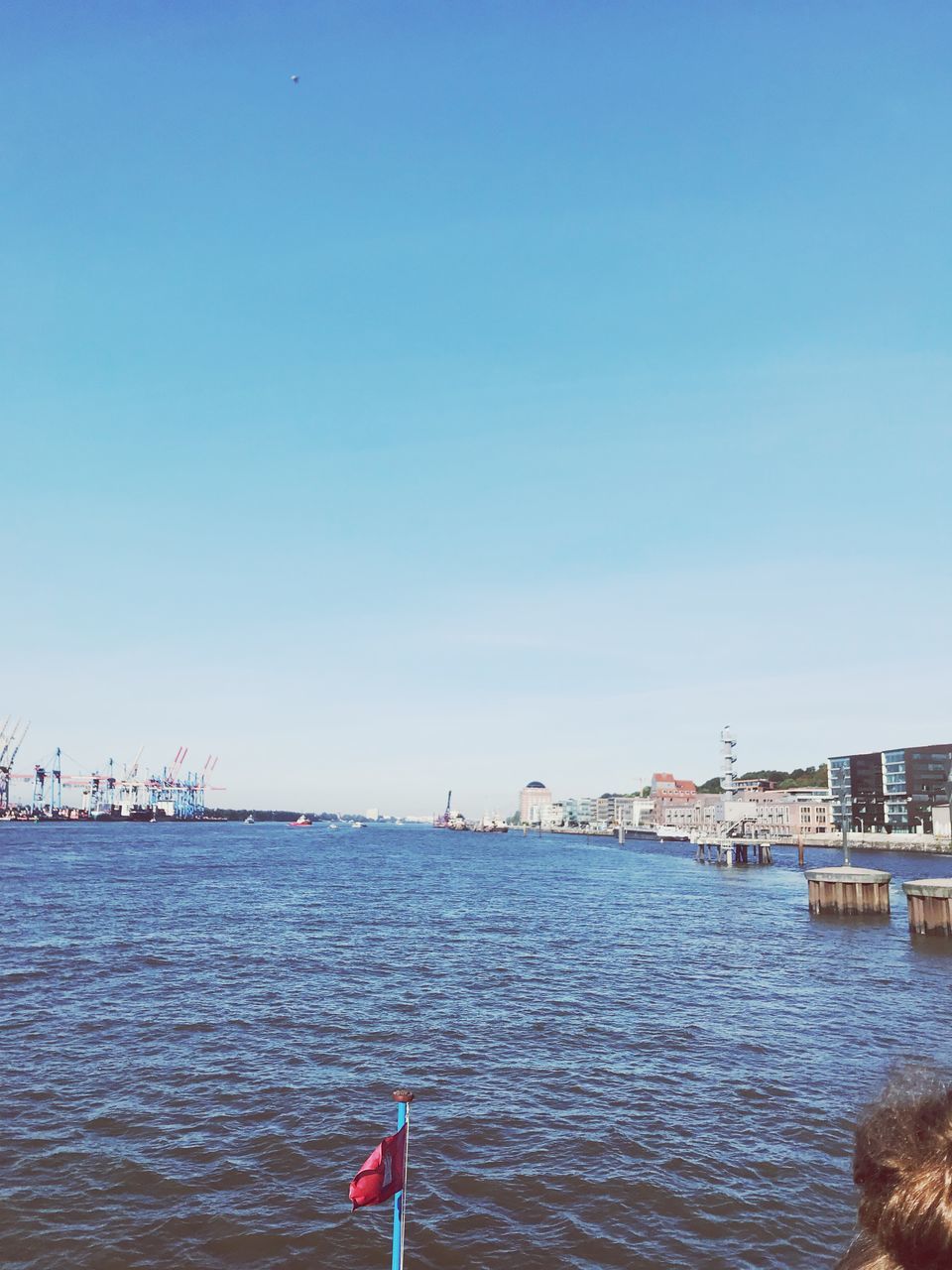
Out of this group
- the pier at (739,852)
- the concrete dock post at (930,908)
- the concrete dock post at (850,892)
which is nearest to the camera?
the concrete dock post at (930,908)

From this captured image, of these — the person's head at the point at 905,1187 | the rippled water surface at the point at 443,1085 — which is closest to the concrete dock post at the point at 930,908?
Result: the rippled water surface at the point at 443,1085

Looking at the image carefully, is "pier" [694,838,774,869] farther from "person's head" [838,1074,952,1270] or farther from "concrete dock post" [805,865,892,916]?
"person's head" [838,1074,952,1270]

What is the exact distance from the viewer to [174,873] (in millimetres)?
84688

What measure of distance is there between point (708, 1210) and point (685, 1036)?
11735 millimetres

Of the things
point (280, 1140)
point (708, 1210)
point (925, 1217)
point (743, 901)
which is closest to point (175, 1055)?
point (280, 1140)

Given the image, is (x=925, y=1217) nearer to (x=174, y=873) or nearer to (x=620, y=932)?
(x=620, y=932)

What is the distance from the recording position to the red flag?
932 cm

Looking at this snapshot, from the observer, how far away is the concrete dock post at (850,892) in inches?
2534

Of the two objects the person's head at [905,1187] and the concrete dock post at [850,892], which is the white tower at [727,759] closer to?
the concrete dock post at [850,892]

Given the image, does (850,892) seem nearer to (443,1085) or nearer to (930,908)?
(930,908)

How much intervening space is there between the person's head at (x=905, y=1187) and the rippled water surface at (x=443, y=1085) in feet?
10.9

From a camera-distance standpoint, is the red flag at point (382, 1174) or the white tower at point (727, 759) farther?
the white tower at point (727, 759)

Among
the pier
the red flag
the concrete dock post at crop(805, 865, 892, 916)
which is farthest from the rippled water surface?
the pier

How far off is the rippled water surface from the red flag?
5606 mm
